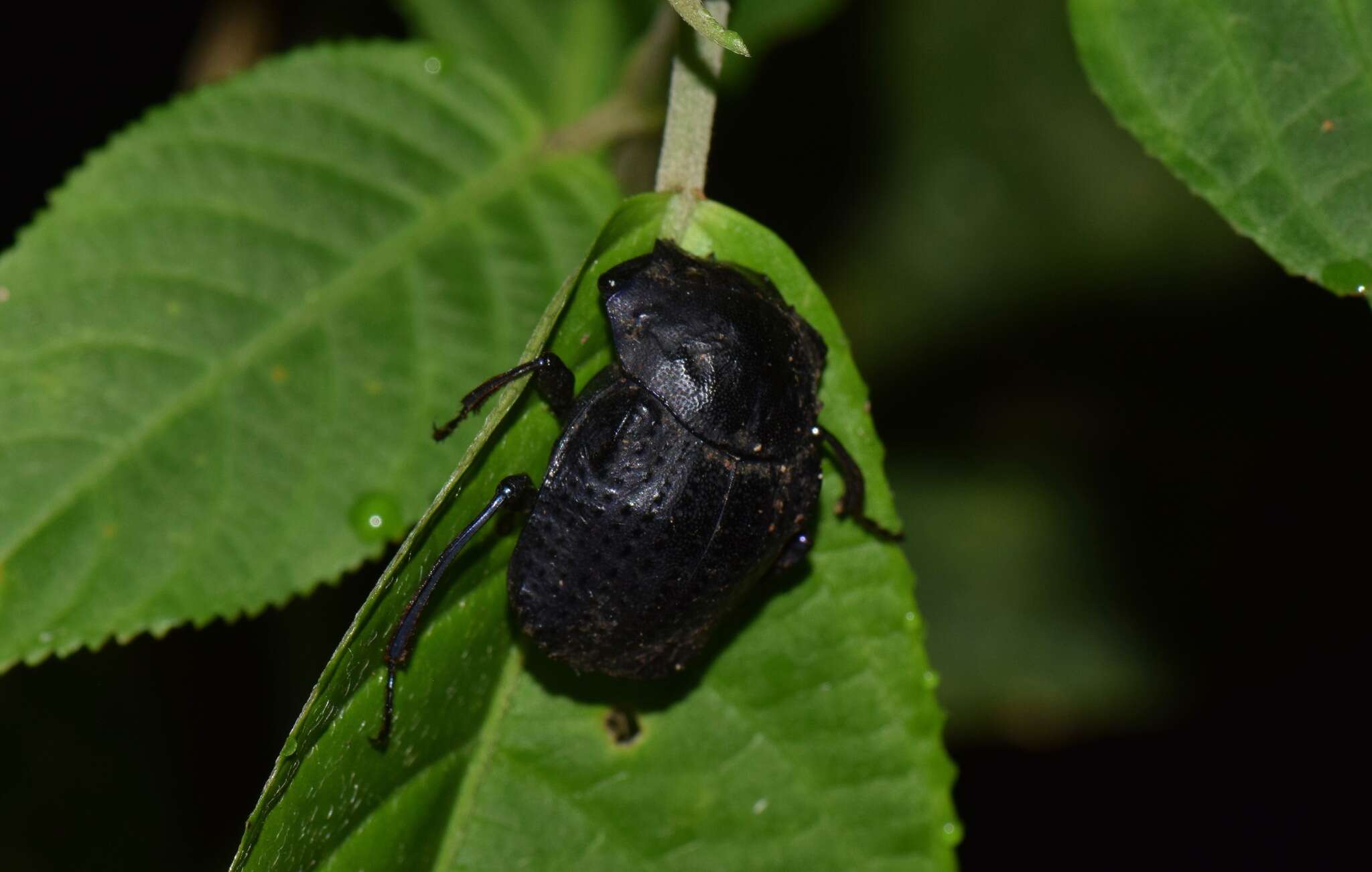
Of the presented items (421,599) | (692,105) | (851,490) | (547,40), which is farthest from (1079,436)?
(421,599)

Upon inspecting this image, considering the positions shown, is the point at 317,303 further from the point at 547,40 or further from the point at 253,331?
the point at 547,40

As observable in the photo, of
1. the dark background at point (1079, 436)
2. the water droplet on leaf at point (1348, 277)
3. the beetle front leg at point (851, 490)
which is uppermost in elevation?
the water droplet on leaf at point (1348, 277)

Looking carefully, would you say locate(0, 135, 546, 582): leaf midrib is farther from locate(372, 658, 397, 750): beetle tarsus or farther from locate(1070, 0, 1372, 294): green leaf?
locate(1070, 0, 1372, 294): green leaf

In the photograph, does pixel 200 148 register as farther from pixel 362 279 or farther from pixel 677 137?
pixel 677 137

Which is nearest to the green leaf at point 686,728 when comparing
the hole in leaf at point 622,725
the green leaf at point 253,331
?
the hole in leaf at point 622,725

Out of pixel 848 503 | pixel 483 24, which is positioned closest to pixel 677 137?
pixel 848 503

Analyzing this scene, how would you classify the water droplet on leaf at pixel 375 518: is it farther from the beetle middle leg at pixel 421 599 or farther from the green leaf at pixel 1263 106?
the green leaf at pixel 1263 106

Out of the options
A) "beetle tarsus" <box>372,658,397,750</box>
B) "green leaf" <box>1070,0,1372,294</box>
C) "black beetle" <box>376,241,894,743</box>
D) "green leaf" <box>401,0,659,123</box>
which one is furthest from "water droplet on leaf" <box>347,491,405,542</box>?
"green leaf" <box>401,0,659,123</box>
